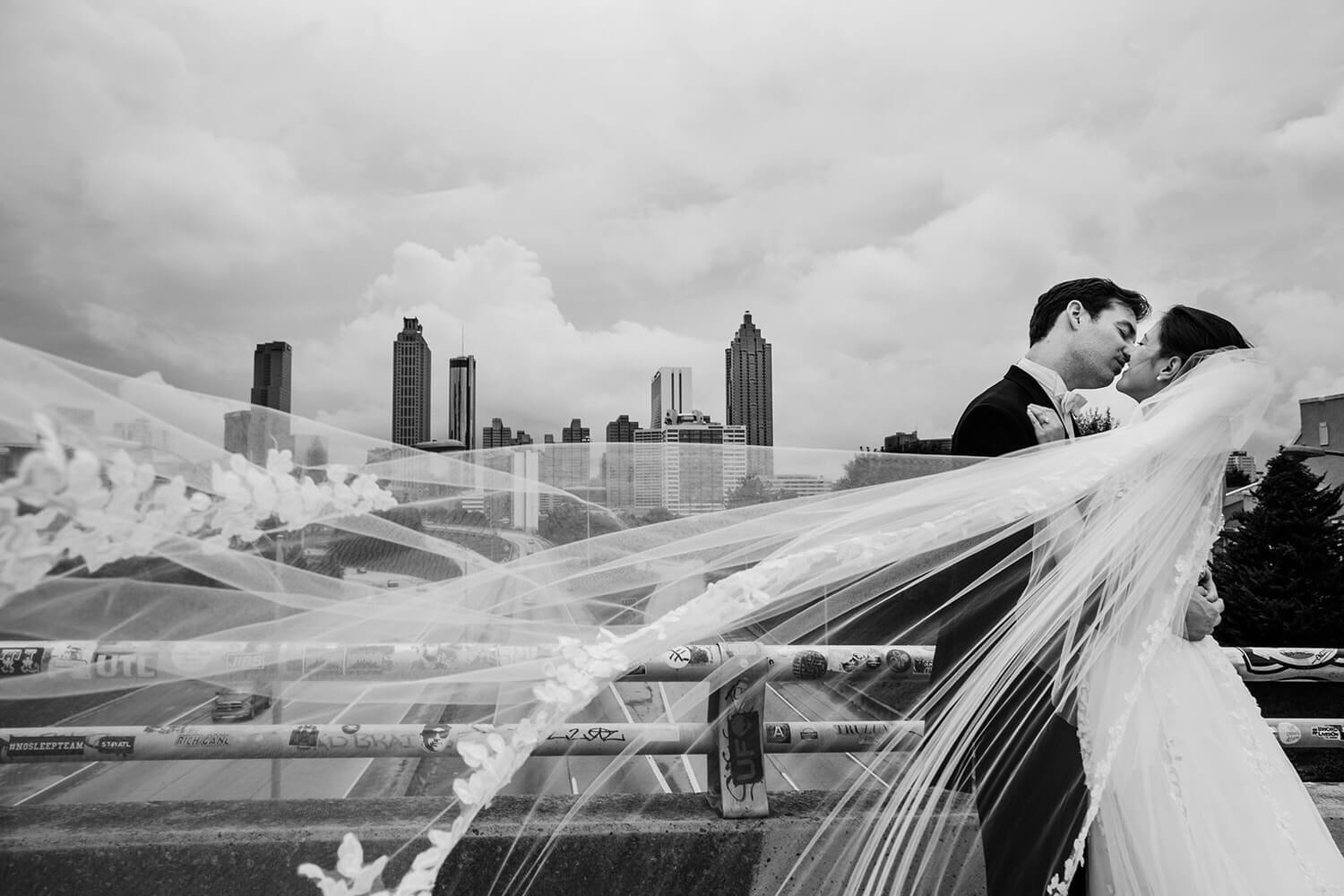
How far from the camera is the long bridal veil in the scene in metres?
1.10

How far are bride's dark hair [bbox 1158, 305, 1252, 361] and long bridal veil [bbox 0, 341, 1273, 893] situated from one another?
0.26 feet

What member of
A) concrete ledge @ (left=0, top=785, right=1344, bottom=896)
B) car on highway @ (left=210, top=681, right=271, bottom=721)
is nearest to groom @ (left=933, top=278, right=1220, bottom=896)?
concrete ledge @ (left=0, top=785, right=1344, bottom=896)

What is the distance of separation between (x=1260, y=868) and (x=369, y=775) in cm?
169

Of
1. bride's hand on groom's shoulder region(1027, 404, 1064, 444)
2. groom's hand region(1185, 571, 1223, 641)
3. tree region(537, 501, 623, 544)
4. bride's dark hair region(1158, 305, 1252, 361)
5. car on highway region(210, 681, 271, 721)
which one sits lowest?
car on highway region(210, 681, 271, 721)

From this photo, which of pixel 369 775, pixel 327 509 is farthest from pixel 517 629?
pixel 369 775

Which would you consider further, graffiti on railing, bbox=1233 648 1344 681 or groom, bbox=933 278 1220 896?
graffiti on railing, bbox=1233 648 1344 681

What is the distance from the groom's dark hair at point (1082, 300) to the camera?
6.93 ft

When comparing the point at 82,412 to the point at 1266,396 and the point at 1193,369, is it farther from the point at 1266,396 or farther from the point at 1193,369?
the point at 1266,396

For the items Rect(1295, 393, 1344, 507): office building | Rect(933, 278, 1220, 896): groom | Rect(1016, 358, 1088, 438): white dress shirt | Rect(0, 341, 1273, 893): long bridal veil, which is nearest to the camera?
Rect(0, 341, 1273, 893): long bridal veil

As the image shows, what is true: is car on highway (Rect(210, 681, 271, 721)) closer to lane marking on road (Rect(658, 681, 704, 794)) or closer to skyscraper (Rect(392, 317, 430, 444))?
lane marking on road (Rect(658, 681, 704, 794))

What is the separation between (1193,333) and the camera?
1898mm

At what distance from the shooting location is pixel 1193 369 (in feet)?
5.98

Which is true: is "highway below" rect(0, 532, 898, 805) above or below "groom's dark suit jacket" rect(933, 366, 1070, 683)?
below

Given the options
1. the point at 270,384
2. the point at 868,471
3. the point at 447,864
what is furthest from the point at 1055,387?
the point at 270,384
